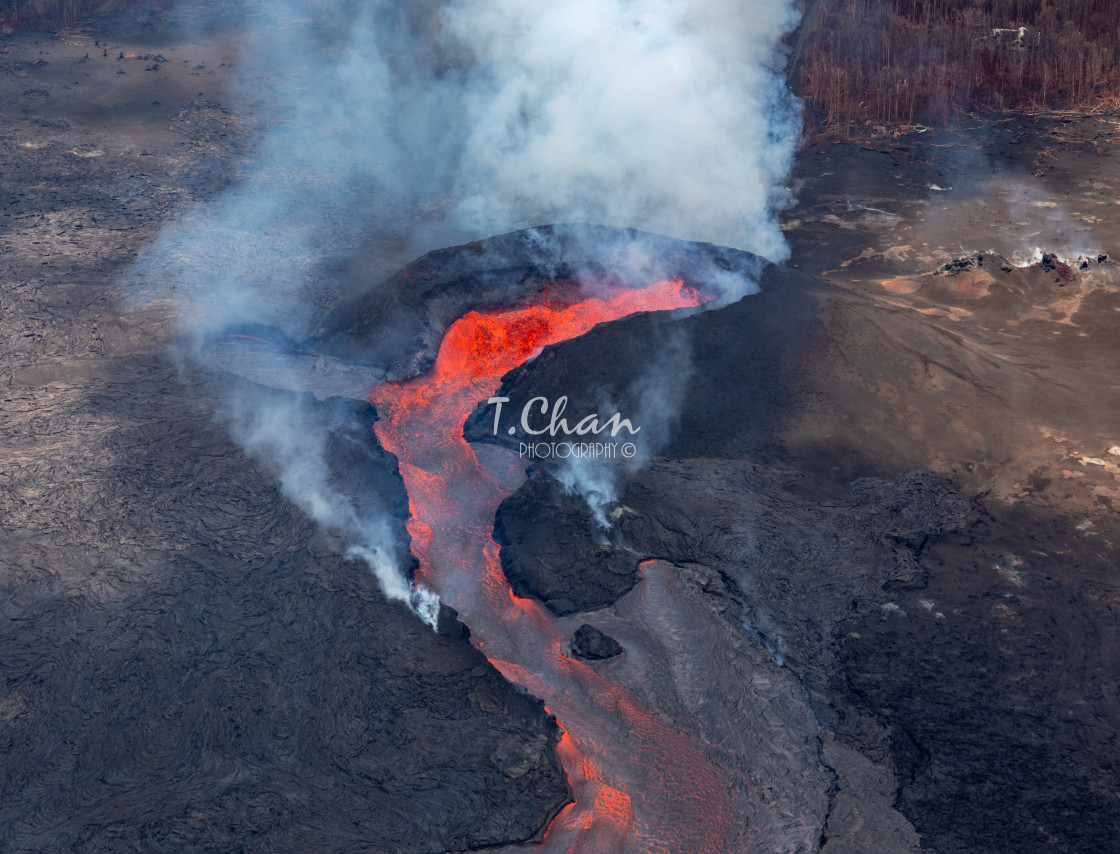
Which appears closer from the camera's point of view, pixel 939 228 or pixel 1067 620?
pixel 1067 620

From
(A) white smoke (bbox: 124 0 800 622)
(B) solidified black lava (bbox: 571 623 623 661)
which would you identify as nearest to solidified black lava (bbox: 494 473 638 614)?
(B) solidified black lava (bbox: 571 623 623 661)

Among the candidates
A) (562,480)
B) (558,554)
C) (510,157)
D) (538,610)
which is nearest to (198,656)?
(538,610)

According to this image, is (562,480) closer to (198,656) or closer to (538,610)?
(538,610)

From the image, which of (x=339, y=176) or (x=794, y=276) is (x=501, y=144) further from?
(x=794, y=276)

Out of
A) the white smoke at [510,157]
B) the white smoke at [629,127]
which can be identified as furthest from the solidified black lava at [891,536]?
the white smoke at [510,157]

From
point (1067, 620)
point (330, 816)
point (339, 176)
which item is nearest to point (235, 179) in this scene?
point (339, 176)

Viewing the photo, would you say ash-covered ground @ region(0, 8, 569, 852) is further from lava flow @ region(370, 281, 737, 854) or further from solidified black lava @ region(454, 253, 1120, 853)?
solidified black lava @ region(454, 253, 1120, 853)
